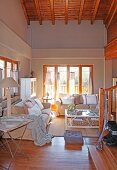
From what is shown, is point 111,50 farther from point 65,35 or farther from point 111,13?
point 65,35

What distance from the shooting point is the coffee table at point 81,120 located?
22.6ft

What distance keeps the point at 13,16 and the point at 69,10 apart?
9.04 ft

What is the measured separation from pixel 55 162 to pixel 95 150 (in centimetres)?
81

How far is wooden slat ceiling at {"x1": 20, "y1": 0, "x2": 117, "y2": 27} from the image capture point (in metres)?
8.45

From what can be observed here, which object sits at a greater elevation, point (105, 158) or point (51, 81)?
point (51, 81)

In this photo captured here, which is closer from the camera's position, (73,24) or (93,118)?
(93,118)

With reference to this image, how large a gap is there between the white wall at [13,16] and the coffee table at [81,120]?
10.8ft

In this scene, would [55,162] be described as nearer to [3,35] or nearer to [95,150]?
[95,150]

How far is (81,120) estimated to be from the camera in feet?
23.0

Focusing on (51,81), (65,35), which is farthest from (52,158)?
(65,35)

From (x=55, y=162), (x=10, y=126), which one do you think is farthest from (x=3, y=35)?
(x=55, y=162)

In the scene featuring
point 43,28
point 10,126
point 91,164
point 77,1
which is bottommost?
point 91,164

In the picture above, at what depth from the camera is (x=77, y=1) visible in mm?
8438

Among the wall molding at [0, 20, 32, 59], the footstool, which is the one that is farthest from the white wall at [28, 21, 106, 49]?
the footstool
